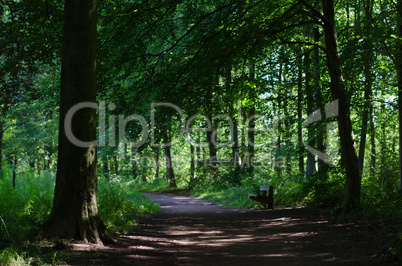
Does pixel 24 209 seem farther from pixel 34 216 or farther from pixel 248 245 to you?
Result: pixel 248 245

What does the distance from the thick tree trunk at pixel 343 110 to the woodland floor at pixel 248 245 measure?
53.5 inches

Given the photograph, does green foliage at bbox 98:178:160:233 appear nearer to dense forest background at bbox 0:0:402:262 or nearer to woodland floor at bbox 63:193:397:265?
dense forest background at bbox 0:0:402:262

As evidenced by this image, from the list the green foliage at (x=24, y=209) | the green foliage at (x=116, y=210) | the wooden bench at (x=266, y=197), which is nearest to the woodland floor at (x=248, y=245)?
the green foliage at (x=116, y=210)

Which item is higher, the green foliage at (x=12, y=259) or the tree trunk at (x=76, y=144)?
the tree trunk at (x=76, y=144)

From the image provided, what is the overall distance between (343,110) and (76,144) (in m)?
7.94

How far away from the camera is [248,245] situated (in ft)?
26.2

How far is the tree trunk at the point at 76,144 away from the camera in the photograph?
265 inches

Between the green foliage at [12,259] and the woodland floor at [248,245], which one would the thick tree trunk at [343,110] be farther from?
the green foliage at [12,259]

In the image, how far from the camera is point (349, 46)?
11.8 m

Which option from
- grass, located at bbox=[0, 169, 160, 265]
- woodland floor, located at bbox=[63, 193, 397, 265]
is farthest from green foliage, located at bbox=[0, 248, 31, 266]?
woodland floor, located at bbox=[63, 193, 397, 265]

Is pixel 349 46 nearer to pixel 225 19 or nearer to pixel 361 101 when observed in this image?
pixel 361 101

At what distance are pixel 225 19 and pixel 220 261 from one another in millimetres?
7570

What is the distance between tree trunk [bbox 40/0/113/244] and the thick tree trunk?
24.0 ft

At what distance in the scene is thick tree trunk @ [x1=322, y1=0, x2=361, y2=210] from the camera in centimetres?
1116
